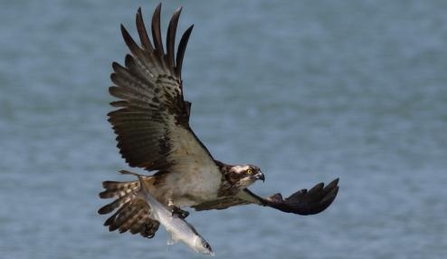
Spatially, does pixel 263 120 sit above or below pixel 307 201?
above

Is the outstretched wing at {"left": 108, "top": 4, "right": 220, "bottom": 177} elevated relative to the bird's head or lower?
elevated

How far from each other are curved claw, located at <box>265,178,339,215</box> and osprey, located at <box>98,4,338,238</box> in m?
0.80

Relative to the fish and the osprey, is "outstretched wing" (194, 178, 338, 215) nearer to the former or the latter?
the osprey

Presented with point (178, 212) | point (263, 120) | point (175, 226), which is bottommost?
point (175, 226)

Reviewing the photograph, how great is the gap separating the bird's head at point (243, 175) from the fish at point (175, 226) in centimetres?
51

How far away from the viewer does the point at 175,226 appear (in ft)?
28.4

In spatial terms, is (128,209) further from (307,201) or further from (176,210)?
(307,201)

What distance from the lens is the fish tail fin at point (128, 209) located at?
915 cm

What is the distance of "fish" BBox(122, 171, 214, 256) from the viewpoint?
8555 mm

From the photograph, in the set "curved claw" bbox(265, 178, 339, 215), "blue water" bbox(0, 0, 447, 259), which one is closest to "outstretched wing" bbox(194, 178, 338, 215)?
"curved claw" bbox(265, 178, 339, 215)

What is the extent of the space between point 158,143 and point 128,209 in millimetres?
533

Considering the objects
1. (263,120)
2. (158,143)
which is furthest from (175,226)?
(263,120)

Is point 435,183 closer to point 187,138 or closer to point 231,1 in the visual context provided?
point 187,138

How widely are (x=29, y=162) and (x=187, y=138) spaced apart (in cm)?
577
